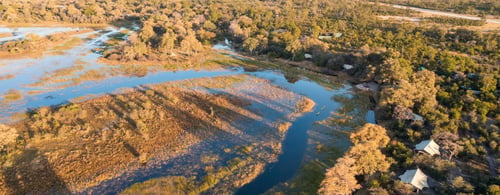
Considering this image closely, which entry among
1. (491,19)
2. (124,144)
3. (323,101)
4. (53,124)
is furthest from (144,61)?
(491,19)

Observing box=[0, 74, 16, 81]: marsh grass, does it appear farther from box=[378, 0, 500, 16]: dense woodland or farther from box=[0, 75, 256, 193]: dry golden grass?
box=[378, 0, 500, 16]: dense woodland

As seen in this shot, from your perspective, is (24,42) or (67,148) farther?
(24,42)

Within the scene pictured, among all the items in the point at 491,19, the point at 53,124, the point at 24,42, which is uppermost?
the point at 491,19

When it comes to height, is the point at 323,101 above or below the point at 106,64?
below

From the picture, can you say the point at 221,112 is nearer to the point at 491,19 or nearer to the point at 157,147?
the point at 157,147

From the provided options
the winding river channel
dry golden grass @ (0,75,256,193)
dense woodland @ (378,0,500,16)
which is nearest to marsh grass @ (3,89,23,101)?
the winding river channel

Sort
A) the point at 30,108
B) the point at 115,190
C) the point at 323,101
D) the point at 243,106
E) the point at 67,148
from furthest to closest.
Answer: the point at 323,101, the point at 243,106, the point at 30,108, the point at 67,148, the point at 115,190

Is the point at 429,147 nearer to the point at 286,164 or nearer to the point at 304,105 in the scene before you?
the point at 286,164

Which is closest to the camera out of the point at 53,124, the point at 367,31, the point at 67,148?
the point at 67,148
